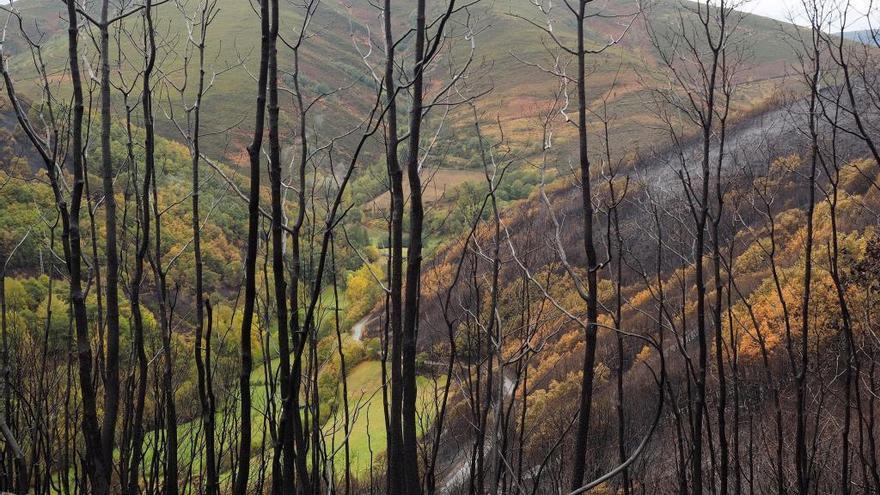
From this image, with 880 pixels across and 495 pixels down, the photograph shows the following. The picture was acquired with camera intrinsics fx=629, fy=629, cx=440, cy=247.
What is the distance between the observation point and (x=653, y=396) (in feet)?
31.2

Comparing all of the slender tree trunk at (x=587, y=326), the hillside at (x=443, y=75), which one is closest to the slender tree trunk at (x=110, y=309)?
the slender tree trunk at (x=587, y=326)

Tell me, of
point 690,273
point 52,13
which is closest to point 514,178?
point 690,273

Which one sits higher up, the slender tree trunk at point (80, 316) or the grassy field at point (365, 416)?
the slender tree trunk at point (80, 316)

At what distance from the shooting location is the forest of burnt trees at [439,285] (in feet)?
6.09

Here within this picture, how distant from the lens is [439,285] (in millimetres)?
4016

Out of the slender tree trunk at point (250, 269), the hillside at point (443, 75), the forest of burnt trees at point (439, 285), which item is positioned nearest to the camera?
the slender tree trunk at point (250, 269)

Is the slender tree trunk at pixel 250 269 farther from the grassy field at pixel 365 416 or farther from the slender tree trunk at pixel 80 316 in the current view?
the grassy field at pixel 365 416

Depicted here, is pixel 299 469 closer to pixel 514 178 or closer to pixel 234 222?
pixel 234 222

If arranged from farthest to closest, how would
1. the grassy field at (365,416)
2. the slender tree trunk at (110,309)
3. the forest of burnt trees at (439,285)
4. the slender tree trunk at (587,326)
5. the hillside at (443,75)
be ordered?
1. the hillside at (443,75)
2. the grassy field at (365,416)
3. the slender tree trunk at (587,326)
4. the forest of burnt trees at (439,285)
5. the slender tree trunk at (110,309)

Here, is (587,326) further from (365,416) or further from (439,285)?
(365,416)

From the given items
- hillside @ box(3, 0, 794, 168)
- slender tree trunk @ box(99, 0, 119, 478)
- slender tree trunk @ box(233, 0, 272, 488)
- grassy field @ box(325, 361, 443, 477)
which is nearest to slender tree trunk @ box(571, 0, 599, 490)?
slender tree trunk @ box(233, 0, 272, 488)

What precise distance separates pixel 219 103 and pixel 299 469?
177ft

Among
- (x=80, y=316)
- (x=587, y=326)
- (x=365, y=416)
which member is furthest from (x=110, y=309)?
(x=365, y=416)

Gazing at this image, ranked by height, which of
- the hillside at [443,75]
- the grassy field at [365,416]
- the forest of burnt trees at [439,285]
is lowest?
the grassy field at [365,416]
